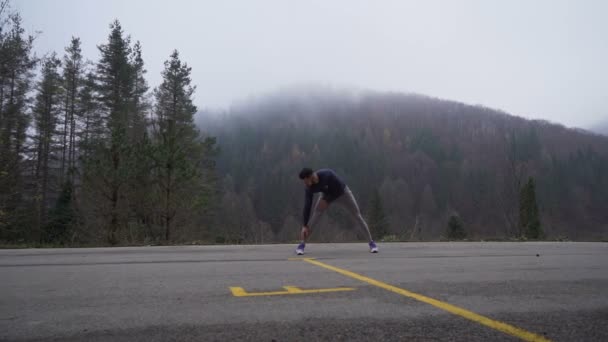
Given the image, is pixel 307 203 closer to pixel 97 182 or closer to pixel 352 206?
pixel 352 206

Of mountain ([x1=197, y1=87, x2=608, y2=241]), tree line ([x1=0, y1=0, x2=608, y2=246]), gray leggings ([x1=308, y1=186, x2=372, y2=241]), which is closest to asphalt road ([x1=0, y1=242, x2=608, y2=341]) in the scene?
gray leggings ([x1=308, y1=186, x2=372, y2=241])

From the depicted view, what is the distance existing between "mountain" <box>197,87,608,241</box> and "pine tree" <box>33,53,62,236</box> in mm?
26043

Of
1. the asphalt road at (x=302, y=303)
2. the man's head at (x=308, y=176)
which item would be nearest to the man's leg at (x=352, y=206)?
the man's head at (x=308, y=176)

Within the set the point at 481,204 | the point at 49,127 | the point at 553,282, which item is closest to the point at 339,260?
the point at 553,282

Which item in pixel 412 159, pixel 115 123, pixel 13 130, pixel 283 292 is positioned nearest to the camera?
pixel 283 292

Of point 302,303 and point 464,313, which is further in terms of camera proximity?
point 302,303

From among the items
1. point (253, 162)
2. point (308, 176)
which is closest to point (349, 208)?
point (308, 176)

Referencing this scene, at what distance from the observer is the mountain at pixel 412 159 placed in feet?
224

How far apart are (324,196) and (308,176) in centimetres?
73

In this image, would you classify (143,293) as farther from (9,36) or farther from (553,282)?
(9,36)

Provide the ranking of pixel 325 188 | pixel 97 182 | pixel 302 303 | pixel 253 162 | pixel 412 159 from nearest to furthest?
1. pixel 302 303
2. pixel 325 188
3. pixel 97 182
4. pixel 253 162
5. pixel 412 159

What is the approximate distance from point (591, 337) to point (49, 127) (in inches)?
1341

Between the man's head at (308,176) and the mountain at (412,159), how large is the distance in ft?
148

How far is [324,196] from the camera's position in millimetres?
7586
